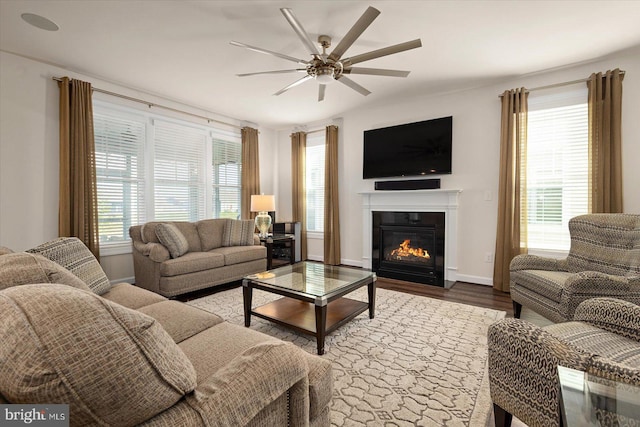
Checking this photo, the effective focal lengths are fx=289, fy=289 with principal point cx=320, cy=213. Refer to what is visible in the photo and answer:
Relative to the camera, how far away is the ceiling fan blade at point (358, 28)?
190 centimetres

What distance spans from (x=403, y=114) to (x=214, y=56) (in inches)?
111

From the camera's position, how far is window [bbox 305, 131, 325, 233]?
18.4 ft

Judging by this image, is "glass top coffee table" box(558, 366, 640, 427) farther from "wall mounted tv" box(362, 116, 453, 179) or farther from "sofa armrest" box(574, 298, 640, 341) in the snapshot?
"wall mounted tv" box(362, 116, 453, 179)

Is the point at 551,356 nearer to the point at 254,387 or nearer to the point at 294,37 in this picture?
the point at 254,387

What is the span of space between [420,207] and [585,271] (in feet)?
7.23

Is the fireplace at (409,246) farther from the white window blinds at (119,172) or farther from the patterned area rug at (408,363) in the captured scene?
the white window blinds at (119,172)

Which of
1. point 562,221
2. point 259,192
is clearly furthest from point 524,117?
point 259,192

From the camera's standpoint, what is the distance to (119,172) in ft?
13.1

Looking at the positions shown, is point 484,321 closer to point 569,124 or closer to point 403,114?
point 569,124

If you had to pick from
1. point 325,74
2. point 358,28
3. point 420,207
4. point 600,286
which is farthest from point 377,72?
point 600,286

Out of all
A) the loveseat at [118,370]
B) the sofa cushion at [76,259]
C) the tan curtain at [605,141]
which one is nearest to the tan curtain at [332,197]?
the tan curtain at [605,141]

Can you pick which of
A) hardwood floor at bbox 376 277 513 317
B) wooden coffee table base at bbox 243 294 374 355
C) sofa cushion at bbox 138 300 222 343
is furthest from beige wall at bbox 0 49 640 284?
sofa cushion at bbox 138 300 222 343

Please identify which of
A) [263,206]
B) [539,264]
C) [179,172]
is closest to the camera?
[539,264]

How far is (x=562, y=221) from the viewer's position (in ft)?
11.4
